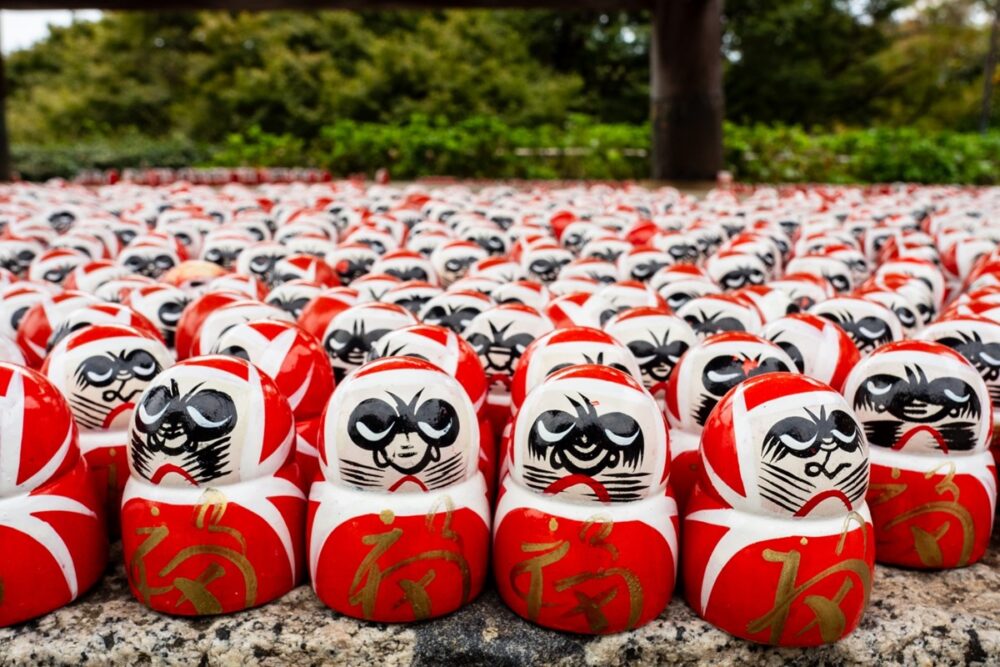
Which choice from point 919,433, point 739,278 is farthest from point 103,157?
point 919,433

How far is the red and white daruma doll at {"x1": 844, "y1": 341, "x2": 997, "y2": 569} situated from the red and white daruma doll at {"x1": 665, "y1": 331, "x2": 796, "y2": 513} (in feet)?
0.63

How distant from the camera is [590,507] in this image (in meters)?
1.54

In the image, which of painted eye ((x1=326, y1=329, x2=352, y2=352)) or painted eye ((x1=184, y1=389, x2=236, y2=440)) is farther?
painted eye ((x1=326, y1=329, x2=352, y2=352))

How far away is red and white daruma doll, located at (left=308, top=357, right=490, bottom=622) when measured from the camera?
153cm

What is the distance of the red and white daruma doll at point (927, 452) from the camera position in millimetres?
1686

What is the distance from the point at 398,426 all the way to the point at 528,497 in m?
0.27

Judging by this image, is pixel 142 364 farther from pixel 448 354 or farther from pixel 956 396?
pixel 956 396

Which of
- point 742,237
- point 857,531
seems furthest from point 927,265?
point 857,531

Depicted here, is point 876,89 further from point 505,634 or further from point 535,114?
point 505,634

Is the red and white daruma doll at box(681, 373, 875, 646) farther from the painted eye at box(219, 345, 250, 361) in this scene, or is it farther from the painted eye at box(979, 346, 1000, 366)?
the painted eye at box(219, 345, 250, 361)

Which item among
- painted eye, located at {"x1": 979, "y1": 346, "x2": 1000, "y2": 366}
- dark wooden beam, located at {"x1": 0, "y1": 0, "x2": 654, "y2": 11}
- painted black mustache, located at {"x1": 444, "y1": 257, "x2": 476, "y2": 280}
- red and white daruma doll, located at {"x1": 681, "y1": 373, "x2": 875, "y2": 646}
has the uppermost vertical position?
dark wooden beam, located at {"x1": 0, "y1": 0, "x2": 654, "y2": 11}

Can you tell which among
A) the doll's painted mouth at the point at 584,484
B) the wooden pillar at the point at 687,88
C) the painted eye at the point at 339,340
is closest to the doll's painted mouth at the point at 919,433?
the doll's painted mouth at the point at 584,484

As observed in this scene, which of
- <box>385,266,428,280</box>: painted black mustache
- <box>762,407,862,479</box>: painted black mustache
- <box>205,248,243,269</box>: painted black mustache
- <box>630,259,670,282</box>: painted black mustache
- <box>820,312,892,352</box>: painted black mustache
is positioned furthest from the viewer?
<box>205,248,243,269</box>: painted black mustache

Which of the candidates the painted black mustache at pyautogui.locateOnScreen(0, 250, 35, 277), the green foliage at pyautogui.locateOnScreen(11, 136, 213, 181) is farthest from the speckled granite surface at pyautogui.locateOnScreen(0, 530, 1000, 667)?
the green foliage at pyautogui.locateOnScreen(11, 136, 213, 181)
